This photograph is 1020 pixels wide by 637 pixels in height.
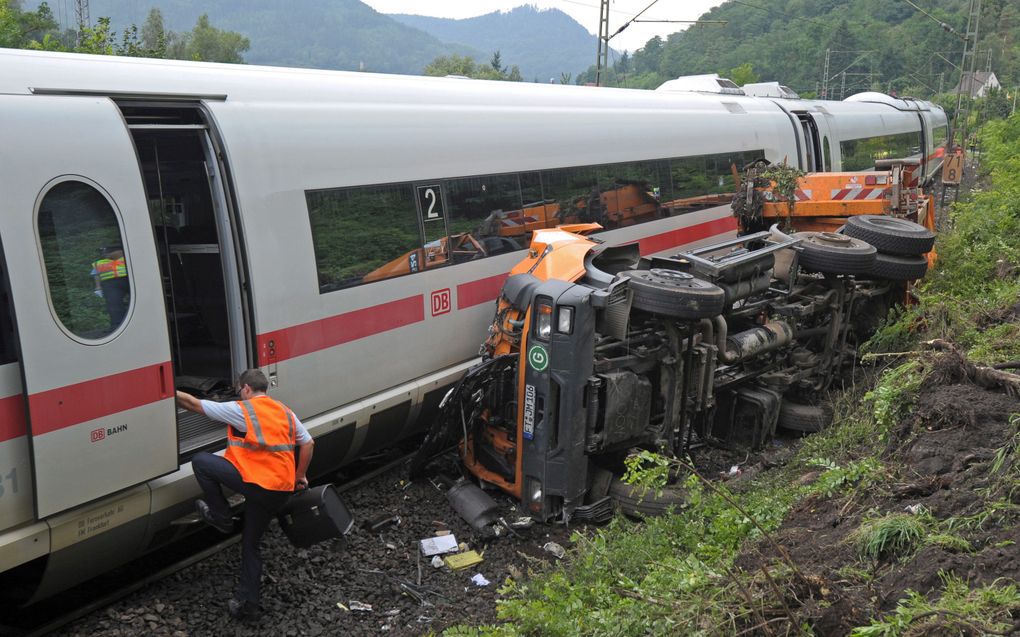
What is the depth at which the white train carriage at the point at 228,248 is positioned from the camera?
4.30m

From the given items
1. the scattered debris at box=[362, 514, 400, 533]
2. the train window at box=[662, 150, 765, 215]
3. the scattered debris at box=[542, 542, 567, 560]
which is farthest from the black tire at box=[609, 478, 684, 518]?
the train window at box=[662, 150, 765, 215]

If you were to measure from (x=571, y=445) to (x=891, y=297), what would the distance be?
16.3ft

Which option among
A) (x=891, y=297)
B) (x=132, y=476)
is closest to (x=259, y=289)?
(x=132, y=476)

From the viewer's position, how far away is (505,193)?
784 cm

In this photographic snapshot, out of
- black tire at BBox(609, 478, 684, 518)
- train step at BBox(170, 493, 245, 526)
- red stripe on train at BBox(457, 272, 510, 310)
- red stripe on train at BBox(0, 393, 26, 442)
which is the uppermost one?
red stripe on train at BBox(0, 393, 26, 442)

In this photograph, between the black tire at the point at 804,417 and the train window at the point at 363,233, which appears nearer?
the train window at the point at 363,233

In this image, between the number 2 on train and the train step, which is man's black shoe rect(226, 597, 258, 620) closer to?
the train step

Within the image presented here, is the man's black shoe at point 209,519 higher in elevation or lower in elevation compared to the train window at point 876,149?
lower

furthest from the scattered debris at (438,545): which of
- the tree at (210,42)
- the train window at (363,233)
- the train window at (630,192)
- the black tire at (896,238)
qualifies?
the tree at (210,42)

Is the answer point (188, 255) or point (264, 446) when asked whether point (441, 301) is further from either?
point (264, 446)

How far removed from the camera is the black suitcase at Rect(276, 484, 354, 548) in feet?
16.6

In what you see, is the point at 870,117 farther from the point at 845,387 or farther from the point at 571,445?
the point at 571,445

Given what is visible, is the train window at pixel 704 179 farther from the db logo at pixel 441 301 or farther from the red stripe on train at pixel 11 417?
the red stripe on train at pixel 11 417

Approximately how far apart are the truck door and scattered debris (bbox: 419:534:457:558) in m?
1.76
